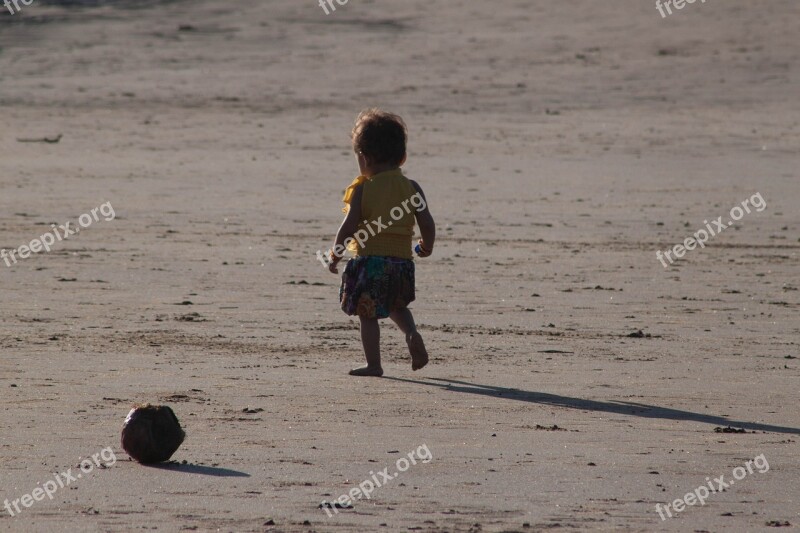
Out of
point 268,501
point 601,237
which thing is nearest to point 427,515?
point 268,501

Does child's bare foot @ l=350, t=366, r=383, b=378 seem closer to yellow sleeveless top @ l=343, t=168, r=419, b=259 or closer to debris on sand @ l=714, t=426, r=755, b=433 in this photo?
yellow sleeveless top @ l=343, t=168, r=419, b=259

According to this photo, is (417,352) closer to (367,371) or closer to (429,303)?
(367,371)

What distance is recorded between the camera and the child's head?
270 inches

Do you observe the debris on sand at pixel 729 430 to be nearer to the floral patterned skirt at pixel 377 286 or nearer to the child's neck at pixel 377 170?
the floral patterned skirt at pixel 377 286

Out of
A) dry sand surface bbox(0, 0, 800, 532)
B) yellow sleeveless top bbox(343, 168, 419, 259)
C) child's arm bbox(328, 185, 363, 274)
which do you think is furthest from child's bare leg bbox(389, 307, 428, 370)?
child's arm bbox(328, 185, 363, 274)

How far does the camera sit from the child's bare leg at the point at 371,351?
695 cm

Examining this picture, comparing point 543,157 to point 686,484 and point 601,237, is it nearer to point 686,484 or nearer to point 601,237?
point 601,237

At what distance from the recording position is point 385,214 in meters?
6.91

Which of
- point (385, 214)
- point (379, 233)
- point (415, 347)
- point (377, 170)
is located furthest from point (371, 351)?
point (377, 170)

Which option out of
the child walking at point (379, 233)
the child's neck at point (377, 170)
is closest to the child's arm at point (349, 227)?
the child walking at point (379, 233)

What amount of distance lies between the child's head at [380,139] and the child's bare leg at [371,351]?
85cm

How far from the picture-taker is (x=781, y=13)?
3141 centimetres

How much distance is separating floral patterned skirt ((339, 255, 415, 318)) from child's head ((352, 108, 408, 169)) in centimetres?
52

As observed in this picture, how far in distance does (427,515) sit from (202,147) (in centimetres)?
1411
